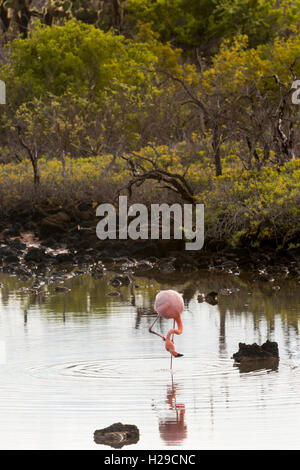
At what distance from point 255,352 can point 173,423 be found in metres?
2.80

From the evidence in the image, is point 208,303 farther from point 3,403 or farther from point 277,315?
point 3,403

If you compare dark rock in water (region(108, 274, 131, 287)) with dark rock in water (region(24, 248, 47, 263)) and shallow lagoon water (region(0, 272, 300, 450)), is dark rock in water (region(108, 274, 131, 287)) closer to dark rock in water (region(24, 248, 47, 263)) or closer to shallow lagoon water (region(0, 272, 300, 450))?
shallow lagoon water (region(0, 272, 300, 450))

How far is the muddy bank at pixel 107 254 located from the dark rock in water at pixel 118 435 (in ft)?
39.5

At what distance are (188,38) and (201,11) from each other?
2423 millimetres

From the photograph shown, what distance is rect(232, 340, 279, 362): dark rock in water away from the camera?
11.6 m

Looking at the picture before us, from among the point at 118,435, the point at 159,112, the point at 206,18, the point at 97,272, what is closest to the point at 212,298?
the point at 97,272

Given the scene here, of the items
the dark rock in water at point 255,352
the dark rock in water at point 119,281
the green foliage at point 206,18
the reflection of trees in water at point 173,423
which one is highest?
the green foliage at point 206,18

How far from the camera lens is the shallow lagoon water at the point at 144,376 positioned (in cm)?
865

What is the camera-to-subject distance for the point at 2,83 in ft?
164

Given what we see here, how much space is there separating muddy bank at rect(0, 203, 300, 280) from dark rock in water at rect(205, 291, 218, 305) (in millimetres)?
2708

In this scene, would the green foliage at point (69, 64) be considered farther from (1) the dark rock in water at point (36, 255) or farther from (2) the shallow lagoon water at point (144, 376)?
(2) the shallow lagoon water at point (144, 376)

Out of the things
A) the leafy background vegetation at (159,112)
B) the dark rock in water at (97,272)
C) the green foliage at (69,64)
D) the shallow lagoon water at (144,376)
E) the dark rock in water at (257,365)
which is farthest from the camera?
the green foliage at (69,64)

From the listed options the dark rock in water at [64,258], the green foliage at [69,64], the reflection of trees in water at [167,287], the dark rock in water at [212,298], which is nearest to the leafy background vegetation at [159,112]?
the green foliage at [69,64]

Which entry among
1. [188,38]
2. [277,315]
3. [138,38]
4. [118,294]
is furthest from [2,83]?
[277,315]
